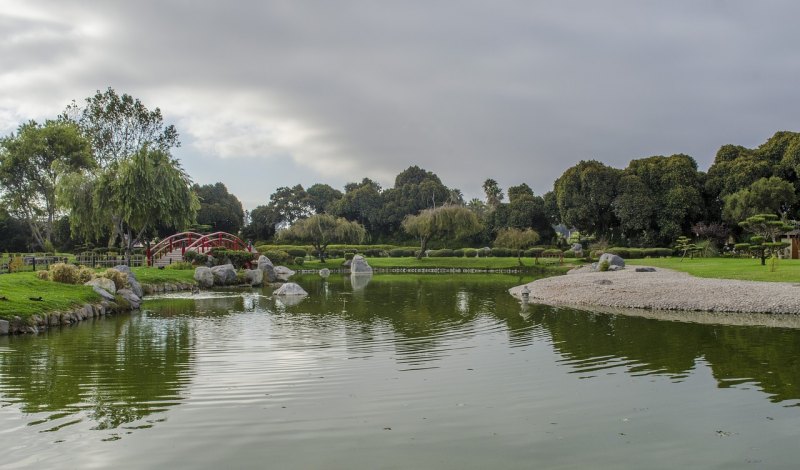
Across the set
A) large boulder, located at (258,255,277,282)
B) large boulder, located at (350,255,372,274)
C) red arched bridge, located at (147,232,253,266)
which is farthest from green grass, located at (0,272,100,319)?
large boulder, located at (350,255,372,274)

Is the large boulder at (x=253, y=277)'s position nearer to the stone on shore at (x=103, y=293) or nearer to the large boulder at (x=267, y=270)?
the large boulder at (x=267, y=270)

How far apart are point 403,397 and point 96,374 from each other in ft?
17.1

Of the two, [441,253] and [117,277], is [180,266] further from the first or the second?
[441,253]

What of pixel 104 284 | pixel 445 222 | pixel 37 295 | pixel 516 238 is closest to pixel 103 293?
pixel 104 284

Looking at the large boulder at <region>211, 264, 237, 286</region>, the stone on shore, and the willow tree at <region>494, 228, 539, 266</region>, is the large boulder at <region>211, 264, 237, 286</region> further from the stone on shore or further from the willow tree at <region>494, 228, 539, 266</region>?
the willow tree at <region>494, 228, 539, 266</region>

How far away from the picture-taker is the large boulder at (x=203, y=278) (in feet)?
105

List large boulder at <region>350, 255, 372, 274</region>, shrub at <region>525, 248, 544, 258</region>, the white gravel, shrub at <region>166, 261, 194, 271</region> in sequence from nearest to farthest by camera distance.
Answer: the white gravel
shrub at <region>166, 261, 194, 271</region>
large boulder at <region>350, 255, 372, 274</region>
shrub at <region>525, 248, 544, 258</region>

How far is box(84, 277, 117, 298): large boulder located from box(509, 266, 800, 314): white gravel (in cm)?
1535

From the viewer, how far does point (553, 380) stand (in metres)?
9.03

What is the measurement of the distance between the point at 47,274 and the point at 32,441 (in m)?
16.6

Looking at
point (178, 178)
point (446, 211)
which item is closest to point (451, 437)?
point (178, 178)

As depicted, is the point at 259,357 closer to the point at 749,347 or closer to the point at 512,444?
the point at 512,444

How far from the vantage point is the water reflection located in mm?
7277

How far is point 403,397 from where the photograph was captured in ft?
26.2
